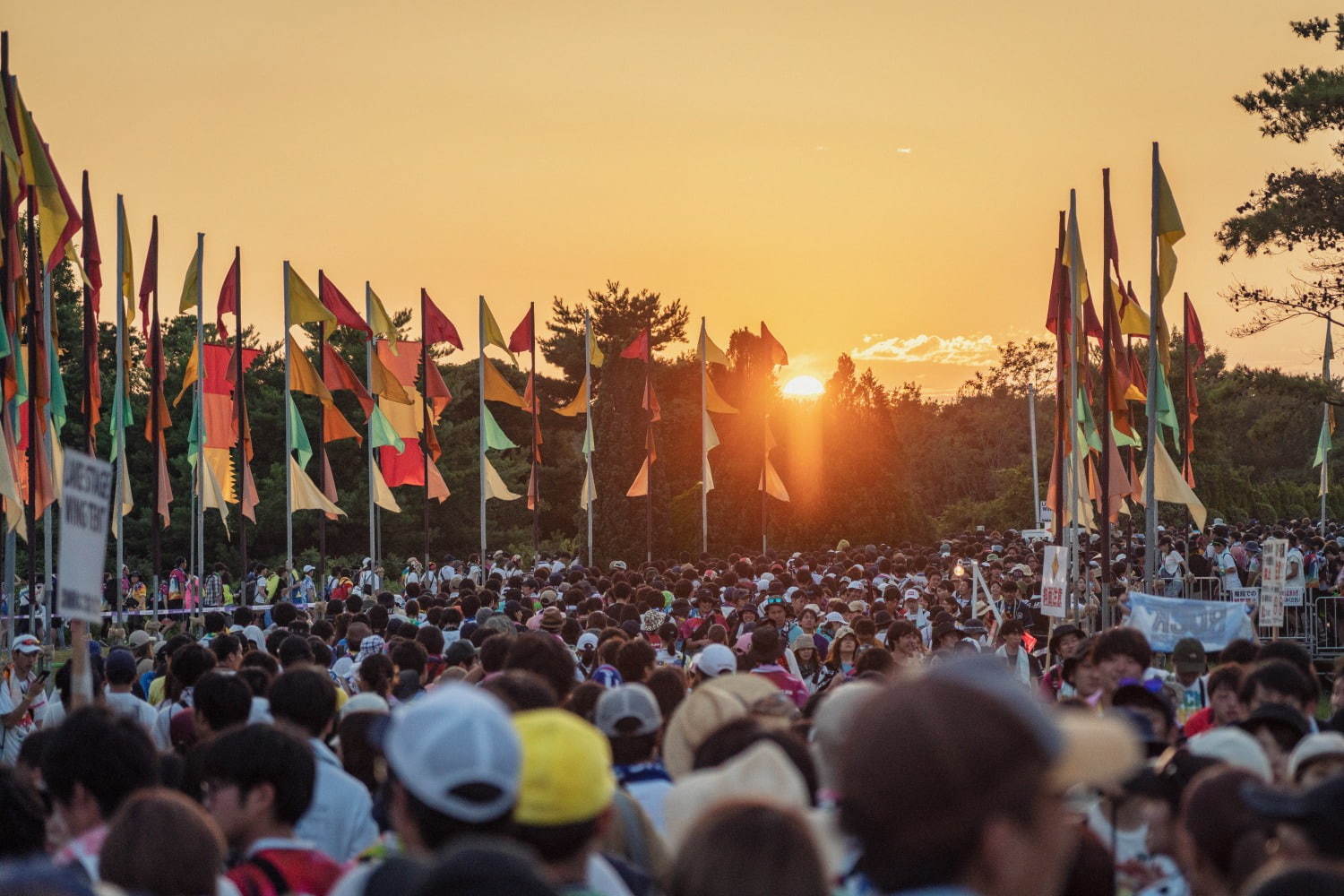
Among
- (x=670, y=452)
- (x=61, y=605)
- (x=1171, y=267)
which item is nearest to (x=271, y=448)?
(x=670, y=452)

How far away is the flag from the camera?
126 feet

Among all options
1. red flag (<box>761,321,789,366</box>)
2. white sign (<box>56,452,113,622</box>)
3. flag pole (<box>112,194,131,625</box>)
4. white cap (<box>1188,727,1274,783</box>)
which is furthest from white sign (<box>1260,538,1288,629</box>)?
red flag (<box>761,321,789,366</box>)

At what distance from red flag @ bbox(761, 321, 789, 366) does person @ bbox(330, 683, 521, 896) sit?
4118 centimetres

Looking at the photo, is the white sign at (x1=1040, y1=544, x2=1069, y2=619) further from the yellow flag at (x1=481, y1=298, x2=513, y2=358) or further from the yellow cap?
the yellow flag at (x1=481, y1=298, x2=513, y2=358)

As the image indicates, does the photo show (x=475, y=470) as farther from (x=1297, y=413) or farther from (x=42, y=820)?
(x=42, y=820)

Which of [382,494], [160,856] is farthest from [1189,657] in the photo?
[382,494]

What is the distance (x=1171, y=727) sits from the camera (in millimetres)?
6941

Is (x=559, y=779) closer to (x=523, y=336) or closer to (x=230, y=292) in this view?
(x=230, y=292)

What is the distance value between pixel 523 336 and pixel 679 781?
3688cm

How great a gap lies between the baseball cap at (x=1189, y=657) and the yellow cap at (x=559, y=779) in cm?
716

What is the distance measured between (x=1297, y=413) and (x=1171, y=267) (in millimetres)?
11946

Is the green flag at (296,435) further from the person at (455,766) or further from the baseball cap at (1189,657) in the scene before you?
the person at (455,766)

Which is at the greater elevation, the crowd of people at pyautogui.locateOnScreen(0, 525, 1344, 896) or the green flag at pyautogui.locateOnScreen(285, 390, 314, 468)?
the green flag at pyautogui.locateOnScreen(285, 390, 314, 468)

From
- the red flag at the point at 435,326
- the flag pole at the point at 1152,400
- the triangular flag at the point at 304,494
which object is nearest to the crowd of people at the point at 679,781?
the flag pole at the point at 1152,400
